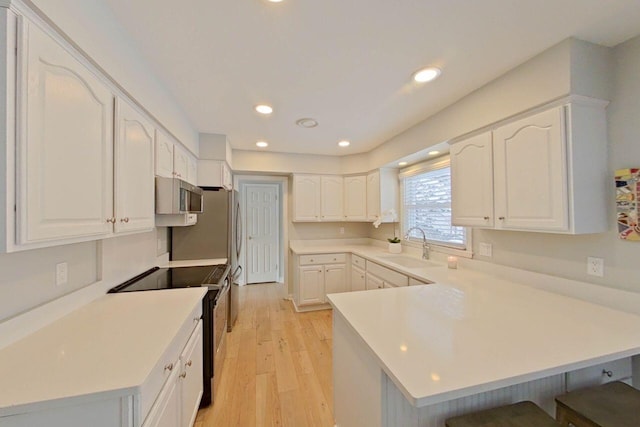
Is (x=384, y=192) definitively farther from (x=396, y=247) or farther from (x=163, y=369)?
(x=163, y=369)

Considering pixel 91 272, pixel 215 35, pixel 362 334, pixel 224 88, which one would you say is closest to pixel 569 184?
pixel 362 334

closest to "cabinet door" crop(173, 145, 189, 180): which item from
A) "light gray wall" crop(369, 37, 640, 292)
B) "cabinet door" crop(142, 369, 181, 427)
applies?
"cabinet door" crop(142, 369, 181, 427)

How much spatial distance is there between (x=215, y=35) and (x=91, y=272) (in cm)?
160

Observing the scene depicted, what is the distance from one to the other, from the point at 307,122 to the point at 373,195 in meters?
1.63

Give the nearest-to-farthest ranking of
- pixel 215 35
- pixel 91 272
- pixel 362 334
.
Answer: pixel 362 334 → pixel 215 35 → pixel 91 272

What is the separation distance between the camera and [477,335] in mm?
1138

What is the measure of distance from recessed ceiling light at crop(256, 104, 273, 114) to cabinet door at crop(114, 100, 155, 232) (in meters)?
0.92

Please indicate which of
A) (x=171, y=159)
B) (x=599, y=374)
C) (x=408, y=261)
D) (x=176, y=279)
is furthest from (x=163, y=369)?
(x=408, y=261)

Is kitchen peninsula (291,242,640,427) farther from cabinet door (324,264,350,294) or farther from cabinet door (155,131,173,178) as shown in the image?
cabinet door (324,264,350,294)

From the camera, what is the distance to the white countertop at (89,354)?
2.65 ft

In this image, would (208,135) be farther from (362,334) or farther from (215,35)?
(362,334)

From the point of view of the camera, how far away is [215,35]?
145cm

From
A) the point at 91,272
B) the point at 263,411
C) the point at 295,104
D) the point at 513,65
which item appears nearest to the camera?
the point at 91,272

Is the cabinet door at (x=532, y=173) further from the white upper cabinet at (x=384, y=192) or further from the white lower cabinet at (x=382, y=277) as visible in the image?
the white upper cabinet at (x=384, y=192)
